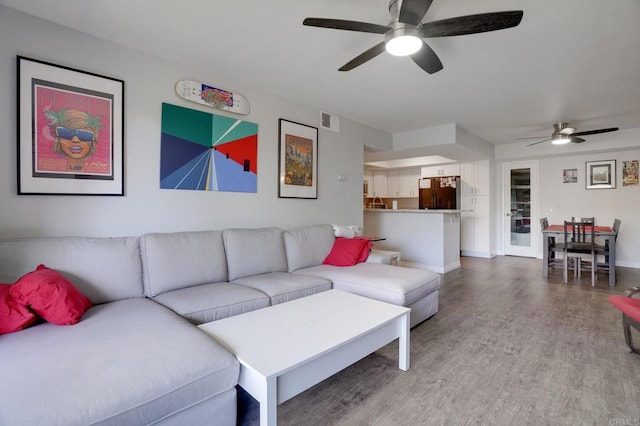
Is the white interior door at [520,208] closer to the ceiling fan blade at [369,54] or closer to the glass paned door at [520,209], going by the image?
the glass paned door at [520,209]

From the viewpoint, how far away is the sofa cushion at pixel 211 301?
200 centimetres

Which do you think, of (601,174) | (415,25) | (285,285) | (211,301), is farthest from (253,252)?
(601,174)

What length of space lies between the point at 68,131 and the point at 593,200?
8033 millimetres

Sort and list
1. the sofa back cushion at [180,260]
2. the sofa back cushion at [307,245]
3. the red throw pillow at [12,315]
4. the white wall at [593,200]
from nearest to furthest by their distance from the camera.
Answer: the red throw pillow at [12,315] < the sofa back cushion at [180,260] < the sofa back cushion at [307,245] < the white wall at [593,200]

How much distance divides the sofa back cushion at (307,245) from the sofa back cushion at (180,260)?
77 centimetres

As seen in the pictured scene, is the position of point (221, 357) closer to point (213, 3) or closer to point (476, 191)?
point (213, 3)

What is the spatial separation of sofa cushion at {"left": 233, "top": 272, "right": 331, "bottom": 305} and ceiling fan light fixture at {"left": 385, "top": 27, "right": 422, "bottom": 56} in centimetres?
192

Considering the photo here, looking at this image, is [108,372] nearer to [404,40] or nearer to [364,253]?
[404,40]

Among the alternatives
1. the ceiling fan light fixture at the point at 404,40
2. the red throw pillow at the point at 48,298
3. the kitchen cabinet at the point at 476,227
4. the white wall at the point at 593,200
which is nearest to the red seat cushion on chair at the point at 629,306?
the ceiling fan light fixture at the point at 404,40

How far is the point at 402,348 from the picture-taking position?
207 centimetres

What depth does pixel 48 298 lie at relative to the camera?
1.59 m

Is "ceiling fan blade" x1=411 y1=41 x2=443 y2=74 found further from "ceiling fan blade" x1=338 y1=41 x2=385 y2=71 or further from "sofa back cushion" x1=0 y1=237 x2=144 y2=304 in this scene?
"sofa back cushion" x1=0 y1=237 x2=144 y2=304

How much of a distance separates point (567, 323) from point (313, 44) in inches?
136

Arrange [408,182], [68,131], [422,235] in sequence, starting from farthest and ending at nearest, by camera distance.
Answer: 1. [408,182]
2. [422,235]
3. [68,131]
